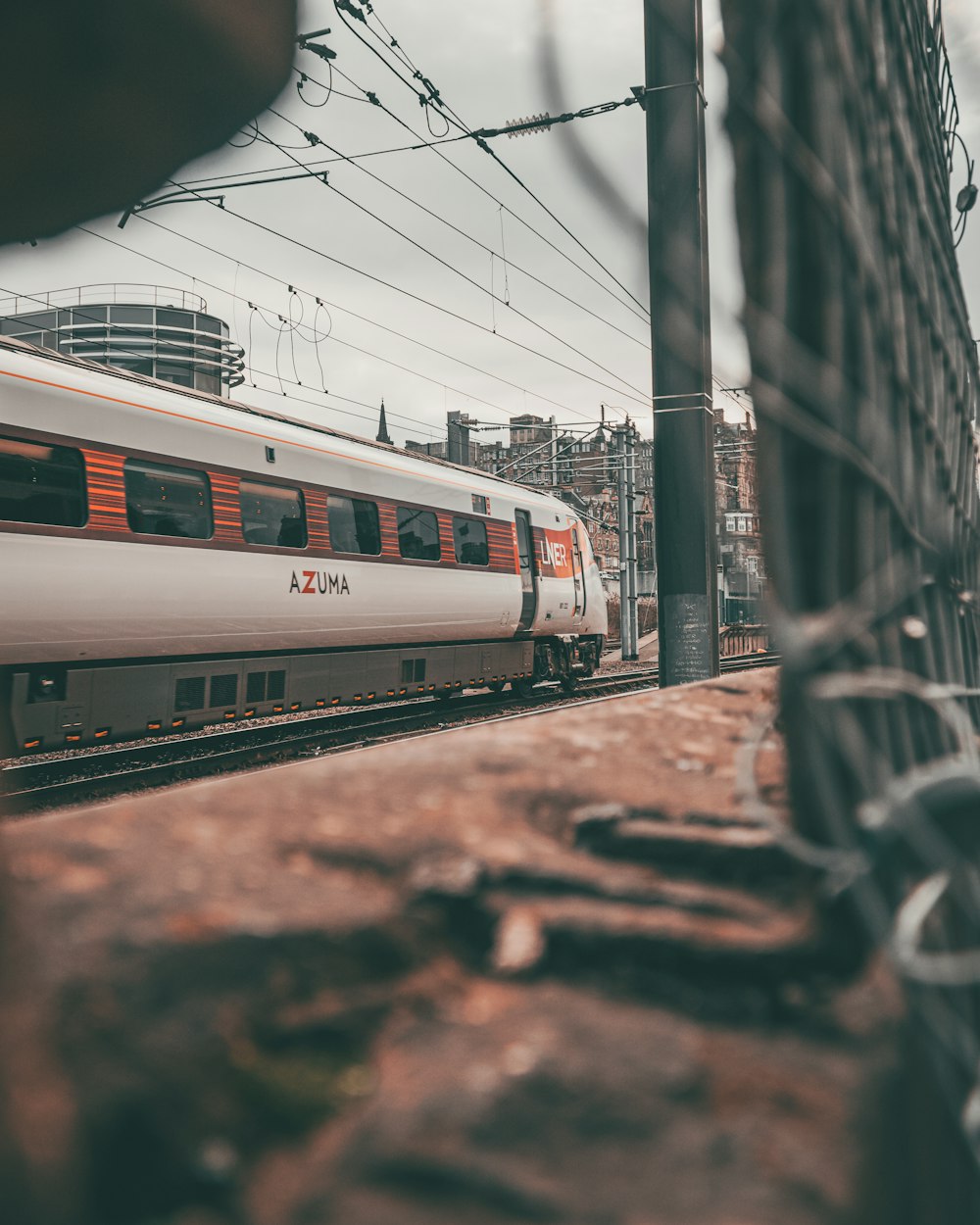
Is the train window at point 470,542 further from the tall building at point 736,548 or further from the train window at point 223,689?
the tall building at point 736,548

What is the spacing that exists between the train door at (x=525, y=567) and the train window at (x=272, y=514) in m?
5.71

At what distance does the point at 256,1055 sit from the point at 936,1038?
970 mm

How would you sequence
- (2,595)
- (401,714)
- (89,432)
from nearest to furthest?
(2,595) → (89,432) → (401,714)

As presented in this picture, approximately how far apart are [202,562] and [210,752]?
2469 millimetres

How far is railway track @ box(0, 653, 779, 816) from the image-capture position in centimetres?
813

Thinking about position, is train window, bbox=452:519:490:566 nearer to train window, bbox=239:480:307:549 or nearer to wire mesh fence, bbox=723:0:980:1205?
train window, bbox=239:480:307:549

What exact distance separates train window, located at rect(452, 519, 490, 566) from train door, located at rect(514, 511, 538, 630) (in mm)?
1266

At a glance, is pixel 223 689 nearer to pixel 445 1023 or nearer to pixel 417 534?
pixel 417 534

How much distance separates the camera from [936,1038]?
4.69 feet

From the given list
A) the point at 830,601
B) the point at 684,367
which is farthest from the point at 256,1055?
the point at 684,367

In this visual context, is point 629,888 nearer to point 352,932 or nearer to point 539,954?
point 539,954

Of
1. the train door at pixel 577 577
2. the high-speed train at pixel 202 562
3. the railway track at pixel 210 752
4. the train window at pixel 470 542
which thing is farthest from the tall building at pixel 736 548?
the high-speed train at pixel 202 562

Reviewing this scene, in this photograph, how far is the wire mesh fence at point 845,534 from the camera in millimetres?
1315

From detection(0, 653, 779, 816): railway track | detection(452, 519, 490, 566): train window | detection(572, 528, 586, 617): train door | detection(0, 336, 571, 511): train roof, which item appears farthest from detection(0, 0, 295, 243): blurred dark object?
detection(572, 528, 586, 617): train door
